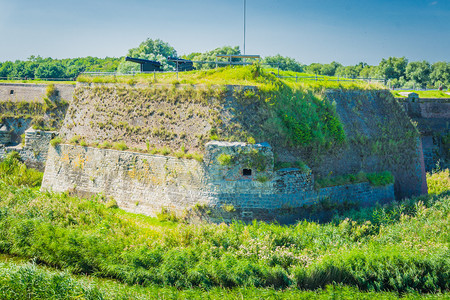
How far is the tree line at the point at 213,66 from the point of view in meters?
37.3

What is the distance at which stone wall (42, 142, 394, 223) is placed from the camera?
14852 mm

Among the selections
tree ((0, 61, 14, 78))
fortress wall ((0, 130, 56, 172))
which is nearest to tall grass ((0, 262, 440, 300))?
fortress wall ((0, 130, 56, 172))

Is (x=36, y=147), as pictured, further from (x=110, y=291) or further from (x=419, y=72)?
(x=419, y=72)

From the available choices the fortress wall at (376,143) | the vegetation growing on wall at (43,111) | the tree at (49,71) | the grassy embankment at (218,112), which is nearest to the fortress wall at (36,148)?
the vegetation growing on wall at (43,111)

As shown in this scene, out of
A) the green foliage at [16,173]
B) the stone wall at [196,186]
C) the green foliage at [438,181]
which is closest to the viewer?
the stone wall at [196,186]

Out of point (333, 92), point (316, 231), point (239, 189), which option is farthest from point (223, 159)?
point (333, 92)

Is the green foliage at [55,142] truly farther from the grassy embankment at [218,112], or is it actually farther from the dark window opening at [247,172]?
the dark window opening at [247,172]

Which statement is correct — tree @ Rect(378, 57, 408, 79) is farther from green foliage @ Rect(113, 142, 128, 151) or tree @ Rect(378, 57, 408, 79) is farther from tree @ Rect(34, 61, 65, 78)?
green foliage @ Rect(113, 142, 128, 151)

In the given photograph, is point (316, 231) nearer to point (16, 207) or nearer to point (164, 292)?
point (164, 292)

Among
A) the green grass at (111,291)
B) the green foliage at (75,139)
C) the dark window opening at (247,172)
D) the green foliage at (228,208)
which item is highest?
the green foliage at (75,139)

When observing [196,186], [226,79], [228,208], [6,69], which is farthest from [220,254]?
[6,69]

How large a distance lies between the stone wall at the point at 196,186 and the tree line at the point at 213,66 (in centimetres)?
1184

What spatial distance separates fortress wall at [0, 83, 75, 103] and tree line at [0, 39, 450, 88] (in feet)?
15.4

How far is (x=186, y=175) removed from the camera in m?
15.4
